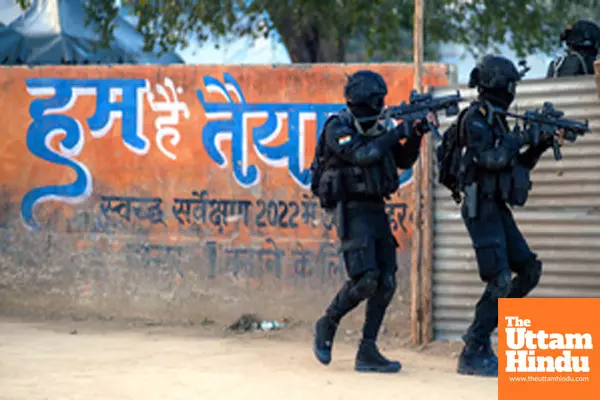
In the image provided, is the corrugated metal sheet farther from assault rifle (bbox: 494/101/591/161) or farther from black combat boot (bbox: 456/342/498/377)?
black combat boot (bbox: 456/342/498/377)

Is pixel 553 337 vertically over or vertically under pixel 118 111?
under

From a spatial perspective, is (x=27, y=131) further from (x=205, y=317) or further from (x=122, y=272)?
(x=205, y=317)

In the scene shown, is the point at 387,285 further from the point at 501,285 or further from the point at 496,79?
the point at 496,79

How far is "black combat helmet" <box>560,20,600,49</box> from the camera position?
286 inches

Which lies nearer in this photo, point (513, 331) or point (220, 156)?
point (513, 331)

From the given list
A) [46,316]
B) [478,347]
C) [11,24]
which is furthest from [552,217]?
[11,24]

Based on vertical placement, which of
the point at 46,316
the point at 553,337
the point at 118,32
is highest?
the point at 118,32

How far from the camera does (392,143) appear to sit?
20.1 feet

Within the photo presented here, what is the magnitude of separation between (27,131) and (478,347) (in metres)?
4.05

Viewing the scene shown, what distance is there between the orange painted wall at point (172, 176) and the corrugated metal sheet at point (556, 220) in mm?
420

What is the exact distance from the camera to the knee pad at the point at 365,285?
6.25 meters

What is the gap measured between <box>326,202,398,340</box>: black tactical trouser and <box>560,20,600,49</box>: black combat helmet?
1918 millimetres

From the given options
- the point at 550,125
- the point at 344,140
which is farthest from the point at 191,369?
the point at 550,125

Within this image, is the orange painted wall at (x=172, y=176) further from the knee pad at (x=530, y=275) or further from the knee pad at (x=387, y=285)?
the knee pad at (x=530, y=275)
